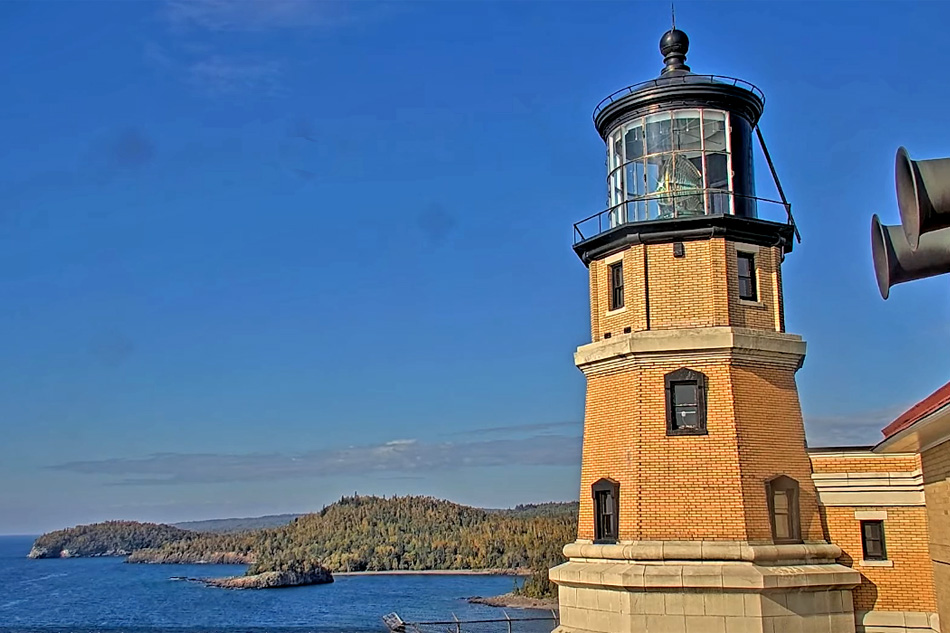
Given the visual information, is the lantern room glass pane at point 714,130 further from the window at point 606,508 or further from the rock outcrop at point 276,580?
the rock outcrop at point 276,580

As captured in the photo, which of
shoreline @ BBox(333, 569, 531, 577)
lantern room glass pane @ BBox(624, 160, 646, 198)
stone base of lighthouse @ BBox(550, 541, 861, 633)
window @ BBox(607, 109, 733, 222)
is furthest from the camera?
shoreline @ BBox(333, 569, 531, 577)

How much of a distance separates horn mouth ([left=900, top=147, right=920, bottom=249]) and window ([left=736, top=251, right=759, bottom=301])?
1397cm

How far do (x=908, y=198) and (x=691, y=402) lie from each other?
13311 millimetres

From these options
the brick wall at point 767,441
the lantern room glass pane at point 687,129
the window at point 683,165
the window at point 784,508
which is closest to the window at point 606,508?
the brick wall at point 767,441

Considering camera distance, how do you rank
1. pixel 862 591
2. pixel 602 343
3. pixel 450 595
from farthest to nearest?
1. pixel 450 595
2. pixel 602 343
3. pixel 862 591

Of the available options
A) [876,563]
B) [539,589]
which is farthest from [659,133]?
[539,589]

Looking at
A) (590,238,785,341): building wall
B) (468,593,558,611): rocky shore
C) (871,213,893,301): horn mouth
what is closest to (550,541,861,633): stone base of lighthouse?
(590,238,785,341): building wall

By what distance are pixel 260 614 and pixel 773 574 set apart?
73.0m

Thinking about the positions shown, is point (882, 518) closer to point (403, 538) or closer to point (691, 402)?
point (691, 402)

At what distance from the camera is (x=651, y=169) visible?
1578 cm

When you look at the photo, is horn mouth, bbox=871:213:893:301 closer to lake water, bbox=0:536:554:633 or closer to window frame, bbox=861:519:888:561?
window frame, bbox=861:519:888:561

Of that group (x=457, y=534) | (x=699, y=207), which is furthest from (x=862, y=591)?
(x=457, y=534)

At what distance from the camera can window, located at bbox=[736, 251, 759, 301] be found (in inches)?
618

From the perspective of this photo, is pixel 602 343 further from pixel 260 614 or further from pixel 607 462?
pixel 260 614
